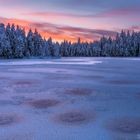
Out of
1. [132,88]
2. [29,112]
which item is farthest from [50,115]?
Result: [132,88]

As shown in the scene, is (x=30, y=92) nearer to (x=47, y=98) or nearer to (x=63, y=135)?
(x=47, y=98)

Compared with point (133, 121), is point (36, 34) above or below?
above

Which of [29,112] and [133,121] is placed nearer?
[133,121]

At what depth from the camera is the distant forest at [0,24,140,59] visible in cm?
7175

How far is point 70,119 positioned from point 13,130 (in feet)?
5.74

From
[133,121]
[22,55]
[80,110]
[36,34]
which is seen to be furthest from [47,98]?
[36,34]

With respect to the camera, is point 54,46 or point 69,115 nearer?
point 69,115

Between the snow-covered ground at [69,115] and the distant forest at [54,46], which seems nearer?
the snow-covered ground at [69,115]

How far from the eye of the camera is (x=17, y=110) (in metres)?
9.06

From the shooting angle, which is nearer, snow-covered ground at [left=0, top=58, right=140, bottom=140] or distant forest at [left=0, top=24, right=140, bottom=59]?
snow-covered ground at [left=0, top=58, right=140, bottom=140]

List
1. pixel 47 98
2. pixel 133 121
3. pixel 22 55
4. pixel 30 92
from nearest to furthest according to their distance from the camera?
pixel 133 121, pixel 47 98, pixel 30 92, pixel 22 55

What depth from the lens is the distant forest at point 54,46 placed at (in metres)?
71.8

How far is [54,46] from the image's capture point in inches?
3964

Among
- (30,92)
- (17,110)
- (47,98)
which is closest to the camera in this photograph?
(17,110)
